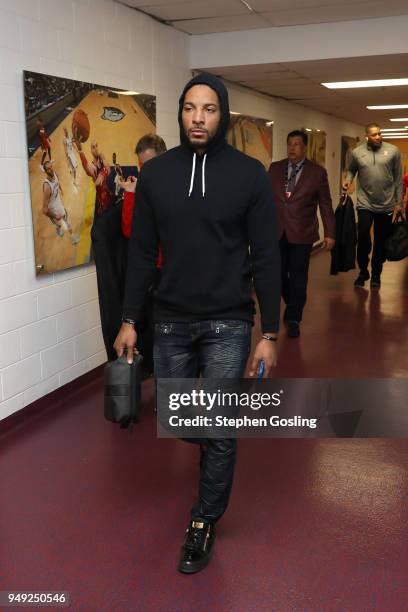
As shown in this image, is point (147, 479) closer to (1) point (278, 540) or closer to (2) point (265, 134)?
(1) point (278, 540)

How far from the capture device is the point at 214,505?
2.14 metres

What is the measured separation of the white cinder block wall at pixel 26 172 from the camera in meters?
3.08

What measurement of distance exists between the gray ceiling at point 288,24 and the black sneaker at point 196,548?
338 centimetres

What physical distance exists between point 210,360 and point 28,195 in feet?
5.64

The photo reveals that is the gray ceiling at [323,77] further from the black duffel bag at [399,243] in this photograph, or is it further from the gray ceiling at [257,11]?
the black duffel bag at [399,243]

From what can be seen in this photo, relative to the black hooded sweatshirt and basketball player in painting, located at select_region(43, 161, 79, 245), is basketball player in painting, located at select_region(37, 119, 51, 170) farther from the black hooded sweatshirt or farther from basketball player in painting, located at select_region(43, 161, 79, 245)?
the black hooded sweatshirt

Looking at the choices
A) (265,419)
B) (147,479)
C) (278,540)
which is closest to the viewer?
(278,540)

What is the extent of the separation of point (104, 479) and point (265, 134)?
5.43m

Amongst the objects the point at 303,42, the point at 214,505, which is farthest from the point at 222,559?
the point at 303,42

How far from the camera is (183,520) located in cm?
241

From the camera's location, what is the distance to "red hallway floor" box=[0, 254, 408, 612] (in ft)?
6.56

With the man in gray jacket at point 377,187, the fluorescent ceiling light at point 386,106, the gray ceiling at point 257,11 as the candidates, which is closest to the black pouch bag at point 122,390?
the gray ceiling at point 257,11

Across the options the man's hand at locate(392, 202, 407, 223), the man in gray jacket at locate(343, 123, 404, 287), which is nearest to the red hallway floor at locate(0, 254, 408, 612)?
the man's hand at locate(392, 202, 407, 223)

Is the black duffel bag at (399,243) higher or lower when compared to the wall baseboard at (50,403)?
higher
